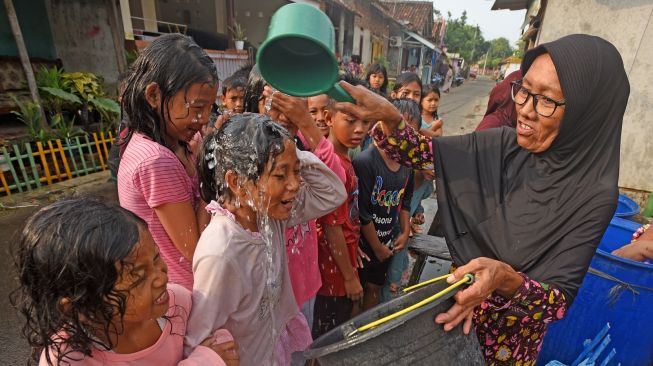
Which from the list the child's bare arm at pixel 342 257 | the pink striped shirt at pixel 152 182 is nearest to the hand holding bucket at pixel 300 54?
the pink striped shirt at pixel 152 182

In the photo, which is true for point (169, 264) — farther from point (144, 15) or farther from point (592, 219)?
point (144, 15)

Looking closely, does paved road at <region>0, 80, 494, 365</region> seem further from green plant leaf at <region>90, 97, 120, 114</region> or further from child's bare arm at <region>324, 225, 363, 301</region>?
green plant leaf at <region>90, 97, 120, 114</region>

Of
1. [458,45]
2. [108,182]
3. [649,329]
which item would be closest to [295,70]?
[649,329]

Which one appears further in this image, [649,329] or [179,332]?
[649,329]

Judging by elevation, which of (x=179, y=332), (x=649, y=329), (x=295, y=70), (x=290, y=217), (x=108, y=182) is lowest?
(x=108, y=182)

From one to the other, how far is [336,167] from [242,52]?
30.3 ft

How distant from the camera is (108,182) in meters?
5.95

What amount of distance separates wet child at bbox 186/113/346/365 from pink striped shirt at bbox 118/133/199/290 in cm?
12

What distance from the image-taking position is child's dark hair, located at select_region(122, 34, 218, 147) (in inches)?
57.7

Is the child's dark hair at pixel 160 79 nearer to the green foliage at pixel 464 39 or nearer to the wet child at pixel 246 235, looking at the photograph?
the wet child at pixel 246 235

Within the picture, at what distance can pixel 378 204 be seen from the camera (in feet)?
8.14

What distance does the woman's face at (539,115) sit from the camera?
52.0 inches

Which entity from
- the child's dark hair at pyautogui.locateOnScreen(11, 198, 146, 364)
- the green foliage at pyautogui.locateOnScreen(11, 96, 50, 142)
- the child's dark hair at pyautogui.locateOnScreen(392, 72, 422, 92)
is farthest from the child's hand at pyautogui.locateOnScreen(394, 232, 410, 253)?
the green foliage at pyautogui.locateOnScreen(11, 96, 50, 142)

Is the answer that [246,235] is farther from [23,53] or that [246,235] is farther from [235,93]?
[23,53]
